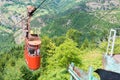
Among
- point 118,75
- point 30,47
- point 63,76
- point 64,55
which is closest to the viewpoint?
point 118,75

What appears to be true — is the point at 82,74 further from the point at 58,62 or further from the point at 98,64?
the point at 58,62

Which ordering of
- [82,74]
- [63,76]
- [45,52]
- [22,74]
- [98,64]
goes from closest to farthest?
[82,74], [63,76], [98,64], [22,74], [45,52]

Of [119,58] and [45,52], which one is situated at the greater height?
[119,58]

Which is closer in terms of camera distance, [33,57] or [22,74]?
[33,57]

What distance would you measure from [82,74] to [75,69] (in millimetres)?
1021

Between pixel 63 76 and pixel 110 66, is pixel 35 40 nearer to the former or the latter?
pixel 63 76

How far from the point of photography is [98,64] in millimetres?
34375

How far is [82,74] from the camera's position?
1600 cm

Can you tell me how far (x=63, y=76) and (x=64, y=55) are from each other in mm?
9124

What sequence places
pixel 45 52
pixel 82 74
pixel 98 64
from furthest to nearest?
pixel 45 52 < pixel 98 64 < pixel 82 74

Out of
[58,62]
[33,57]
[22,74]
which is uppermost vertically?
[33,57]

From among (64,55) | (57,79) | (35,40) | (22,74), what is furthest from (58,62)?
(22,74)

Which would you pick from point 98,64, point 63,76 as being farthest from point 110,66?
point 98,64

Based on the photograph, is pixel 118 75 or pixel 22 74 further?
pixel 22 74
